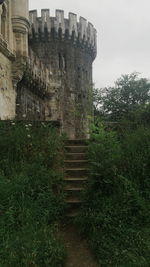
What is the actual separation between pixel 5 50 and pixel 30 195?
6.57 m

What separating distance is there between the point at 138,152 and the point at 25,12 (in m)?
8.38

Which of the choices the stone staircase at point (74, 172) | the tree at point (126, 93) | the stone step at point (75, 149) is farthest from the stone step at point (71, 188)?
the tree at point (126, 93)

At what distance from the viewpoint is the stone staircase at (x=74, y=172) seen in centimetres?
564

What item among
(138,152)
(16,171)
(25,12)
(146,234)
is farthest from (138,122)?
(25,12)

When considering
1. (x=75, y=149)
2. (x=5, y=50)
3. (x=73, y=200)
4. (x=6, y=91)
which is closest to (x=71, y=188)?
(x=73, y=200)

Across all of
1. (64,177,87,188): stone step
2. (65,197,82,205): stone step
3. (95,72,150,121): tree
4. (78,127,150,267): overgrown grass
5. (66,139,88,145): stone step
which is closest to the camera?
(78,127,150,267): overgrown grass

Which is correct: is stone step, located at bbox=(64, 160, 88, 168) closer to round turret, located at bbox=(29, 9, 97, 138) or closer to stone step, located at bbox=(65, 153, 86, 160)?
stone step, located at bbox=(65, 153, 86, 160)

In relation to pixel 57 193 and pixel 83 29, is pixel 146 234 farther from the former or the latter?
pixel 83 29

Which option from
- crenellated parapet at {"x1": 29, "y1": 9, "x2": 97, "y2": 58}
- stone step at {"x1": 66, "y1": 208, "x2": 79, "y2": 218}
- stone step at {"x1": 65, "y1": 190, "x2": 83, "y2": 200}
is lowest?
stone step at {"x1": 66, "y1": 208, "x2": 79, "y2": 218}

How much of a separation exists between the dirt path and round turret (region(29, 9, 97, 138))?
17634 mm

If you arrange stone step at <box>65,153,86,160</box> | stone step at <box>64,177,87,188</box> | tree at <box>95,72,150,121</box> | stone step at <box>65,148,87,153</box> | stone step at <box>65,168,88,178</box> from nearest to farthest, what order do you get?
stone step at <box>64,177,87,188</box> → stone step at <box>65,168,88,178</box> → stone step at <box>65,153,86,160</box> → stone step at <box>65,148,87,153</box> → tree at <box>95,72,150,121</box>

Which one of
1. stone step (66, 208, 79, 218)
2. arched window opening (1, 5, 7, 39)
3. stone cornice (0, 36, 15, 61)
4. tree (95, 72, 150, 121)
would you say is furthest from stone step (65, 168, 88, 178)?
tree (95, 72, 150, 121)

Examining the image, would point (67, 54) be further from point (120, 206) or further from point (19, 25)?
point (120, 206)

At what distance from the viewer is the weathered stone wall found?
397 inches
